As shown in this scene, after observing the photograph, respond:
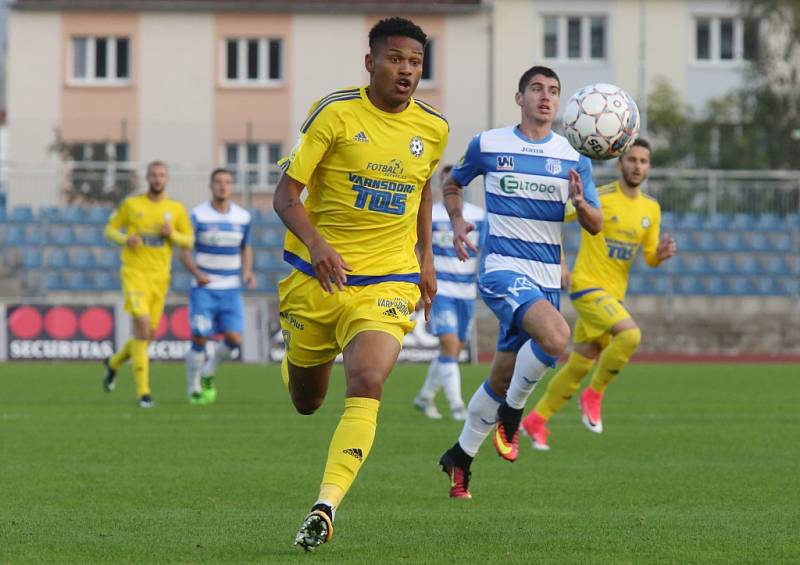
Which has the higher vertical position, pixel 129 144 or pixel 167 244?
pixel 129 144

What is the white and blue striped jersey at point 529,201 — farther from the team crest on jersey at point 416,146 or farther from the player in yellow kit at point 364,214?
the team crest on jersey at point 416,146

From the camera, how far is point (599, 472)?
1011 centimetres

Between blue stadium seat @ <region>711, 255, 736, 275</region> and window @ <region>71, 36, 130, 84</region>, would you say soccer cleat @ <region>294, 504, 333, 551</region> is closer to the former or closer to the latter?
blue stadium seat @ <region>711, 255, 736, 275</region>

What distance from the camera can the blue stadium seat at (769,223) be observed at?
96.0 ft

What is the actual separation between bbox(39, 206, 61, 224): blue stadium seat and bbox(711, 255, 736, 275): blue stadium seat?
486 inches

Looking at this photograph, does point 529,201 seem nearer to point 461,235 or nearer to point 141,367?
point 461,235

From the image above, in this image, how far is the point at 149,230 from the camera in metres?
16.5

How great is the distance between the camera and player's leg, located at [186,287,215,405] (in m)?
16.6

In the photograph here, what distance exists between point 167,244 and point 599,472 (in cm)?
766

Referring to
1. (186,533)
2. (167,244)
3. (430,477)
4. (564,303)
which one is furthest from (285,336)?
(564,303)

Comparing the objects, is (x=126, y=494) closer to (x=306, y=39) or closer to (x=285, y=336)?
(x=285, y=336)

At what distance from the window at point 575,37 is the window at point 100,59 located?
1230cm

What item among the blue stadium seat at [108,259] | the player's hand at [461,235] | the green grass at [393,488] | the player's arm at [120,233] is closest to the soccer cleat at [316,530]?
the green grass at [393,488]

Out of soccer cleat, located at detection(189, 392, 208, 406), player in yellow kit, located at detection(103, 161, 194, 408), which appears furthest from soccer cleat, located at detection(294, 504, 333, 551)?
soccer cleat, located at detection(189, 392, 208, 406)
